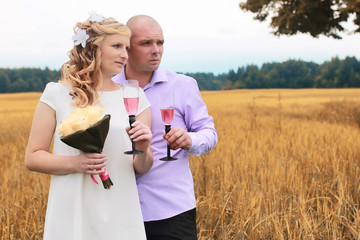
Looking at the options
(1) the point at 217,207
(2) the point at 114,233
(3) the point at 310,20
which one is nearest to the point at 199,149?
(2) the point at 114,233

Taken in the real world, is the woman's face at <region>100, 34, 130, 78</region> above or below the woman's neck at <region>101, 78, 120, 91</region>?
above

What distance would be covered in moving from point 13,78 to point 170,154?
4072 centimetres

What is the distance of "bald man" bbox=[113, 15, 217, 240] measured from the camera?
6.79 ft

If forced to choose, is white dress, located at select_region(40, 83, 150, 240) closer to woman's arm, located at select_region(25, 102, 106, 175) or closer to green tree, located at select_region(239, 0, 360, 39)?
woman's arm, located at select_region(25, 102, 106, 175)

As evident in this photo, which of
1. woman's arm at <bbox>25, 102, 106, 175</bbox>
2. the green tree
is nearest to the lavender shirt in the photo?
woman's arm at <bbox>25, 102, 106, 175</bbox>

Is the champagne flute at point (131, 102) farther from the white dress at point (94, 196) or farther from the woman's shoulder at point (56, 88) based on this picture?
the woman's shoulder at point (56, 88)

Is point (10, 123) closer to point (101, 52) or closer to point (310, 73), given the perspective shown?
point (101, 52)

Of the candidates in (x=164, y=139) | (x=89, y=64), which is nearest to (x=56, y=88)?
(x=89, y=64)

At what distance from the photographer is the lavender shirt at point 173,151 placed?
2.06 m

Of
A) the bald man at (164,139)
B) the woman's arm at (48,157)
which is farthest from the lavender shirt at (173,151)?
the woman's arm at (48,157)

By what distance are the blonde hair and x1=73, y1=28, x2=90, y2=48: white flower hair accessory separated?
0.06ft

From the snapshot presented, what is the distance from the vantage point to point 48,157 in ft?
5.65

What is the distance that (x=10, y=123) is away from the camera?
10750mm

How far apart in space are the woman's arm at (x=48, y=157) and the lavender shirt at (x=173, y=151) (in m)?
0.44
